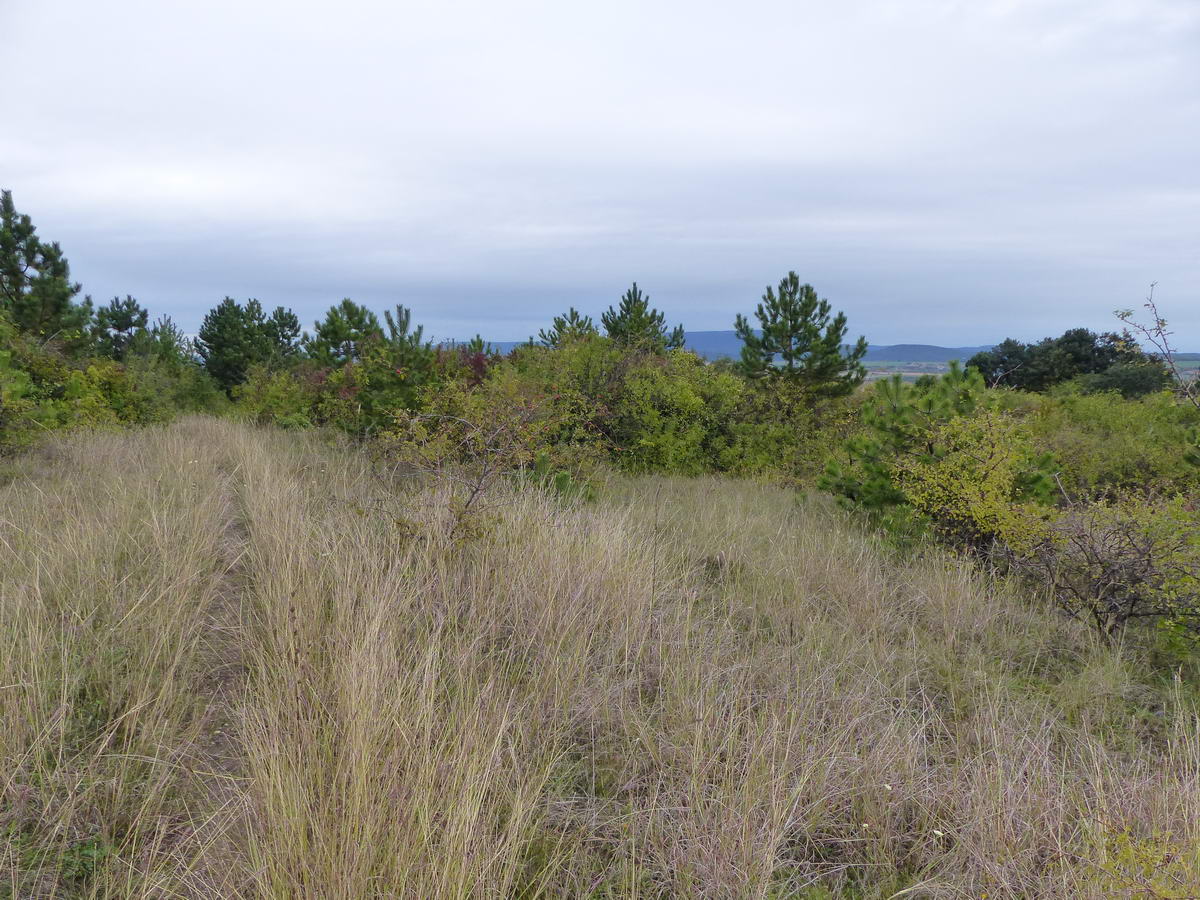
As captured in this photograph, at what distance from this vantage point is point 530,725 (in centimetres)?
268

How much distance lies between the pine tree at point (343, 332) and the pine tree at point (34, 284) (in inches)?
268

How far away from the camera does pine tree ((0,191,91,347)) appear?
2020cm

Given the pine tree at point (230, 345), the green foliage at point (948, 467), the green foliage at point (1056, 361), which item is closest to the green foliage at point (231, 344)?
the pine tree at point (230, 345)

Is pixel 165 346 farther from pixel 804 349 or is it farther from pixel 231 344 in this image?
pixel 804 349

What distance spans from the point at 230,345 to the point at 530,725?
34.8m

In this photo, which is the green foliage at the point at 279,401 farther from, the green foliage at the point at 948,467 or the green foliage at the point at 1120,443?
the green foliage at the point at 1120,443

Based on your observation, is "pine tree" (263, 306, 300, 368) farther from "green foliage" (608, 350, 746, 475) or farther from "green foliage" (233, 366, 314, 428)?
"green foliage" (608, 350, 746, 475)

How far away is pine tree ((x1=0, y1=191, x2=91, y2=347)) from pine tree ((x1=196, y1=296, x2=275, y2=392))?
977 cm

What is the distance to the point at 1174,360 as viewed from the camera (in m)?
3.97

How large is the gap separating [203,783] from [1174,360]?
5.37 m

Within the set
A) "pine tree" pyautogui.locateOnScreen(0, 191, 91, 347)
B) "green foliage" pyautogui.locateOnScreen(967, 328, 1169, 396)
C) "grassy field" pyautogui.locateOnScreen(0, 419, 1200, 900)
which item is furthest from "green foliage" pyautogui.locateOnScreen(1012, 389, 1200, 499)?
"pine tree" pyautogui.locateOnScreen(0, 191, 91, 347)

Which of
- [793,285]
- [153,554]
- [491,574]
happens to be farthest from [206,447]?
[793,285]

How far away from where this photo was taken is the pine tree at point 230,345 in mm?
31812

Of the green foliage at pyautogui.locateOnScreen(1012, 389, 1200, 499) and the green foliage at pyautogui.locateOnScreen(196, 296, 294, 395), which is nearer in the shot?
the green foliage at pyautogui.locateOnScreen(1012, 389, 1200, 499)
